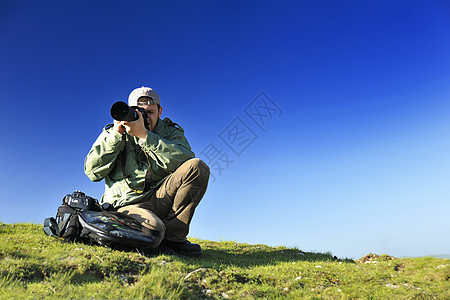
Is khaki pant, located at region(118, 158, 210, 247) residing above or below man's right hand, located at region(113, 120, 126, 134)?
below

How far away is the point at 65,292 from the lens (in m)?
2.84

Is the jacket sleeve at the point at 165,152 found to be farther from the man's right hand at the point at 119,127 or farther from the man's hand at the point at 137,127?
the man's right hand at the point at 119,127

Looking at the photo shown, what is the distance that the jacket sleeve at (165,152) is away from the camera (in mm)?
4793

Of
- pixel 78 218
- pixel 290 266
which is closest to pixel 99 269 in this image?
pixel 78 218

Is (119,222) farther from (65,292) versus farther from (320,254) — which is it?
(320,254)

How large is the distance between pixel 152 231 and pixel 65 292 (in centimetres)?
168

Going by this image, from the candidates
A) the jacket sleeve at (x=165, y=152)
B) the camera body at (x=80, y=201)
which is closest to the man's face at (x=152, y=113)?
the jacket sleeve at (x=165, y=152)

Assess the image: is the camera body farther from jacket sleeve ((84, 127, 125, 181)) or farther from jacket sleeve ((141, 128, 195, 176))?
jacket sleeve ((141, 128, 195, 176))

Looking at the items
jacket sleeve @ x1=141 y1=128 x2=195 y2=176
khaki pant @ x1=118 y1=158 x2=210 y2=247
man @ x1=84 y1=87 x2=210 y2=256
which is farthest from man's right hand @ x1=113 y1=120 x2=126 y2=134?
khaki pant @ x1=118 y1=158 x2=210 y2=247

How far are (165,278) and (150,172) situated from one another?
2237mm

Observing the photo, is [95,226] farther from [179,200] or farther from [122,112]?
[122,112]

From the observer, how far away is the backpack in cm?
427

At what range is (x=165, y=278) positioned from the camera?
10.5ft

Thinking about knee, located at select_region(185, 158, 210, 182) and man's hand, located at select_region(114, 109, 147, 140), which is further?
Result: knee, located at select_region(185, 158, 210, 182)
